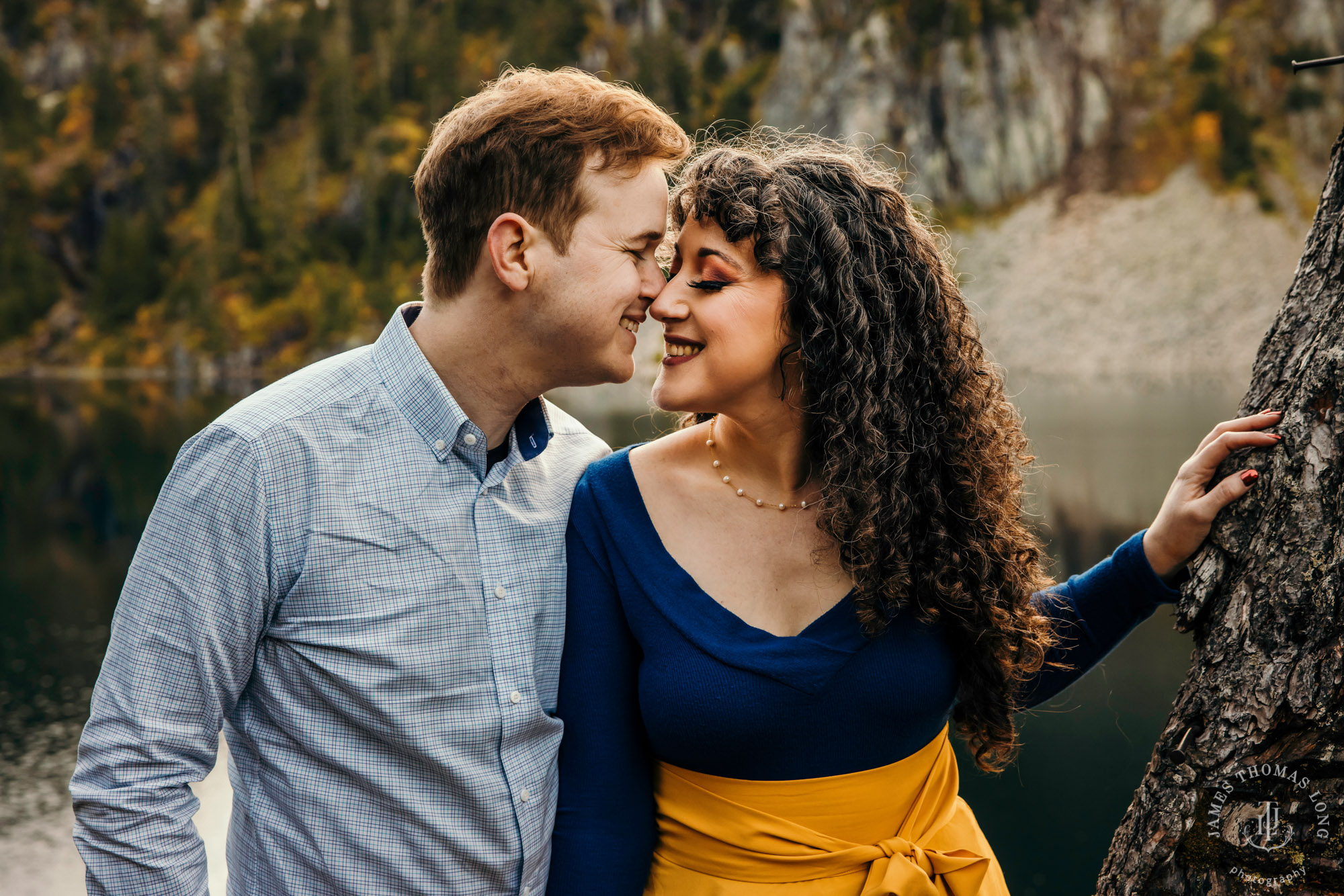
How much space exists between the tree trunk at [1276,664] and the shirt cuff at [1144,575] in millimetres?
161

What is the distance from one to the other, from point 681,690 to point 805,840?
41 cm

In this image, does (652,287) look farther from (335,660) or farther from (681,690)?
(335,660)

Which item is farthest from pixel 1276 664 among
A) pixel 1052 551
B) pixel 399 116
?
pixel 399 116

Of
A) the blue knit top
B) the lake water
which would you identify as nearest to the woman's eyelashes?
the blue knit top

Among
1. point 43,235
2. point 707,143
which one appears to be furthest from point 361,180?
point 707,143

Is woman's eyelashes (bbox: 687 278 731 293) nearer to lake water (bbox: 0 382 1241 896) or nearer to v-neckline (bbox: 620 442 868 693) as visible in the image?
v-neckline (bbox: 620 442 868 693)

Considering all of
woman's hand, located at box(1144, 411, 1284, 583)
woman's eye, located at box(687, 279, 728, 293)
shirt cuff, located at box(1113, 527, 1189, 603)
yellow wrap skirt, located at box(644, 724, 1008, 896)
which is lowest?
yellow wrap skirt, located at box(644, 724, 1008, 896)

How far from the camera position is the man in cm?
179

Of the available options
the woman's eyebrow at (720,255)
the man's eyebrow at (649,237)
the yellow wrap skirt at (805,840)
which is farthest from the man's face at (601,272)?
the yellow wrap skirt at (805,840)

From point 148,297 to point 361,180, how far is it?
1804 cm

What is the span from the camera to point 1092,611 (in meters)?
2.42

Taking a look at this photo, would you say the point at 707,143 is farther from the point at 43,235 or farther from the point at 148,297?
the point at 43,235

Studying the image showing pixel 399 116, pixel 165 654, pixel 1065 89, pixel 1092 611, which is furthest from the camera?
pixel 399 116

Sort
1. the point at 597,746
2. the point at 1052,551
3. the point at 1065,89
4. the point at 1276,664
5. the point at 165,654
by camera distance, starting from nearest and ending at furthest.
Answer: the point at 165,654, the point at 1276,664, the point at 597,746, the point at 1052,551, the point at 1065,89
